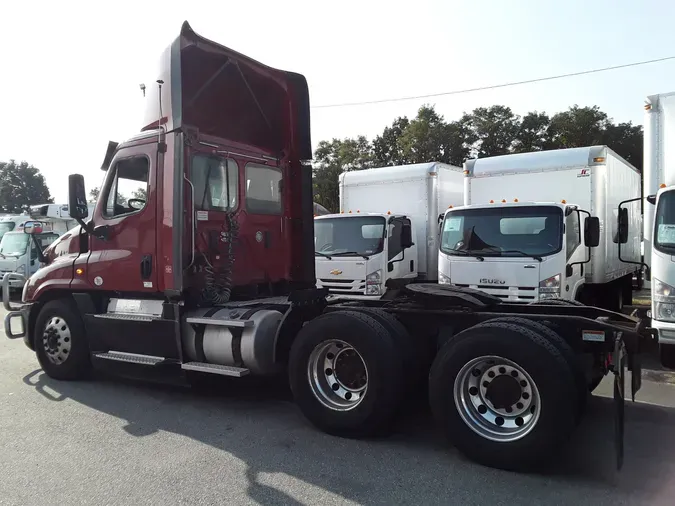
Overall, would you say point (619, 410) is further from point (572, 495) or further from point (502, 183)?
point (502, 183)

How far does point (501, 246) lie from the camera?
7.92 m

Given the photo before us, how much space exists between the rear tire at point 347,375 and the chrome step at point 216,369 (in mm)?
644

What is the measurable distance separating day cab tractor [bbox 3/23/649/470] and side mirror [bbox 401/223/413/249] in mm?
3220

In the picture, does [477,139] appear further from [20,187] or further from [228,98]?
[20,187]

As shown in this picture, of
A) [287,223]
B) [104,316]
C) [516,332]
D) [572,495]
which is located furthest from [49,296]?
[572,495]

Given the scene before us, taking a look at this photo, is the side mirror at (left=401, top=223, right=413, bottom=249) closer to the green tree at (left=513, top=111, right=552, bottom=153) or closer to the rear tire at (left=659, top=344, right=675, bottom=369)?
the rear tire at (left=659, top=344, right=675, bottom=369)

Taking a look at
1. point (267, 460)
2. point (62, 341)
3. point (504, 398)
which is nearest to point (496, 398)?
point (504, 398)

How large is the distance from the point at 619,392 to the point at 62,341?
241 inches

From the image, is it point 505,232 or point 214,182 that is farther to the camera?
point 505,232

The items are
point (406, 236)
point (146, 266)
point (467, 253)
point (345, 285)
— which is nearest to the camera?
point (146, 266)

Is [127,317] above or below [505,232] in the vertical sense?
below

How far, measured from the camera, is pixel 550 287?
7488 millimetres

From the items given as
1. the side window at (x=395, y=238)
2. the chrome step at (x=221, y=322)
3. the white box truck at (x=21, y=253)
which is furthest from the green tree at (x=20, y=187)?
the chrome step at (x=221, y=322)

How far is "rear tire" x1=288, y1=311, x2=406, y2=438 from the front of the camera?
14.6 feet
